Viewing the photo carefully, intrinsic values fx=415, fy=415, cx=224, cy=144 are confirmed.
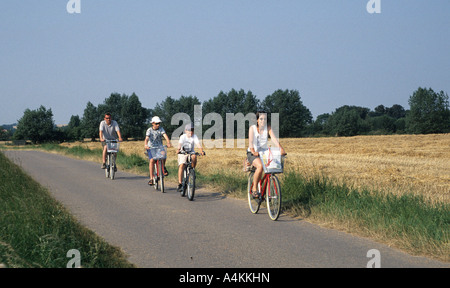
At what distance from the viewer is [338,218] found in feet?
23.2

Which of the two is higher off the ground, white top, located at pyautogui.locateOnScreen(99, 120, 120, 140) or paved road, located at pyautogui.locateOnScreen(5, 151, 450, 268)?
white top, located at pyautogui.locateOnScreen(99, 120, 120, 140)

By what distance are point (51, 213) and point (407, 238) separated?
200 inches

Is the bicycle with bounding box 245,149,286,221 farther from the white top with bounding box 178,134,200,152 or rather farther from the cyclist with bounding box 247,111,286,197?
the white top with bounding box 178,134,200,152

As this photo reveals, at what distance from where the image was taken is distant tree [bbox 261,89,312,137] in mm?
92000

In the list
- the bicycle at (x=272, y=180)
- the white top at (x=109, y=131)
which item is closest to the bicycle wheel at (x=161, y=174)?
the white top at (x=109, y=131)

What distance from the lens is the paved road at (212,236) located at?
5004mm

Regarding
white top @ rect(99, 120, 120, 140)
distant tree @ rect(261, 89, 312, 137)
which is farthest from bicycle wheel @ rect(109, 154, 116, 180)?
distant tree @ rect(261, 89, 312, 137)

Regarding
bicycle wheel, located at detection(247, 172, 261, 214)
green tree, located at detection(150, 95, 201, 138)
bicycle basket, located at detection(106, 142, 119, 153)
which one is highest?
green tree, located at detection(150, 95, 201, 138)

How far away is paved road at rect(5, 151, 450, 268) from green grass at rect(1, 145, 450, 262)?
30 centimetres

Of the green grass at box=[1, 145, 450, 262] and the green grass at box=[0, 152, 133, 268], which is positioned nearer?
the green grass at box=[0, 152, 133, 268]

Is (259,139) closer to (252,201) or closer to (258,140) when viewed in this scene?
(258,140)

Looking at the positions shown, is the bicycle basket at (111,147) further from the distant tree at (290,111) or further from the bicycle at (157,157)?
the distant tree at (290,111)

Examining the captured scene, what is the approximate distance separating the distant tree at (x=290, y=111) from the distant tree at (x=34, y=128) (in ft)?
171
